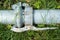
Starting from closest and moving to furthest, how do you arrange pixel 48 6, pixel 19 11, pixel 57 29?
1. pixel 19 11
2. pixel 57 29
3. pixel 48 6

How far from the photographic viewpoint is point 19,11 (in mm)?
2123

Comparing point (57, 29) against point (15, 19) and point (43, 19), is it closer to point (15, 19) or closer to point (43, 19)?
point (43, 19)

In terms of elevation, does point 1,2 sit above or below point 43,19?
above

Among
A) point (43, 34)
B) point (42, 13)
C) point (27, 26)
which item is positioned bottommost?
point (43, 34)

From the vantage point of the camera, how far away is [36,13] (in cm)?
217

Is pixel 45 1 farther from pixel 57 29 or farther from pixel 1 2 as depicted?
pixel 1 2

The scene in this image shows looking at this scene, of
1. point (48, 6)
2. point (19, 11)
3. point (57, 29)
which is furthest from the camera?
point (48, 6)

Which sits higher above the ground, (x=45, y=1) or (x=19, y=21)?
(x=45, y=1)

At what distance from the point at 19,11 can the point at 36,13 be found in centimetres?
21

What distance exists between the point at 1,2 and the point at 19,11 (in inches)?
33.7

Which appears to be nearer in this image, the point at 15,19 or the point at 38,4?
the point at 15,19

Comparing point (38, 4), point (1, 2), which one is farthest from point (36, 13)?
point (1, 2)

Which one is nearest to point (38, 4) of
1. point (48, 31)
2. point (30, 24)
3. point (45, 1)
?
point (45, 1)

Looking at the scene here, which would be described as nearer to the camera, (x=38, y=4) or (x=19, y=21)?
(x=19, y=21)
